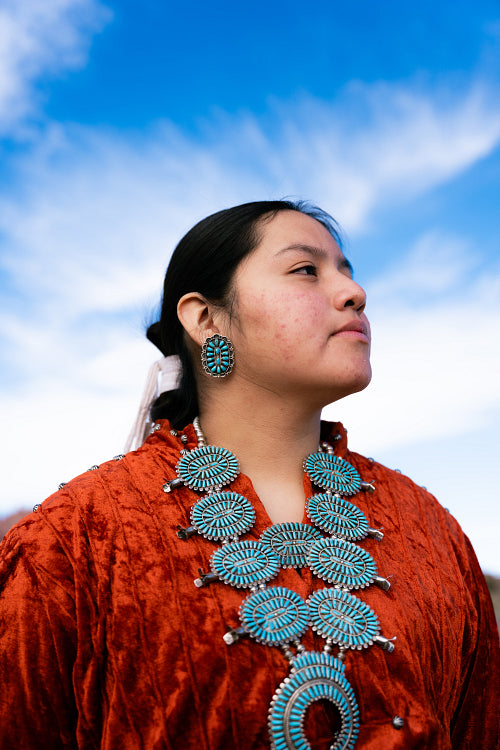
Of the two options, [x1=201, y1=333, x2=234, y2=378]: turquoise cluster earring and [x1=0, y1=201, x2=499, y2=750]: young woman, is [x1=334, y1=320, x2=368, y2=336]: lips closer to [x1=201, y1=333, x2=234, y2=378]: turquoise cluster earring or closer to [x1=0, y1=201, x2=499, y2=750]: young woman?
[x1=0, y1=201, x2=499, y2=750]: young woman

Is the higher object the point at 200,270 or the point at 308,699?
the point at 200,270

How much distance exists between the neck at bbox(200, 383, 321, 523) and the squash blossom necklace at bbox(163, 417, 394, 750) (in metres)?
0.09

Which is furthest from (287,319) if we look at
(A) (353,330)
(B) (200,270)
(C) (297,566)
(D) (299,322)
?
(C) (297,566)

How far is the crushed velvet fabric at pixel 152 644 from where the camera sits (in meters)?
1.57

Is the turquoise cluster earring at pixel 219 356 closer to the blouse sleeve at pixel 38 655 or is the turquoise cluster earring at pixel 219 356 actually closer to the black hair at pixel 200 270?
the black hair at pixel 200 270

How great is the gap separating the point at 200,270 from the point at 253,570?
1.28 m

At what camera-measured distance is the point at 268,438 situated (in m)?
2.26

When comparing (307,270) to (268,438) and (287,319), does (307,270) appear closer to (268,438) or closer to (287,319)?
(287,319)

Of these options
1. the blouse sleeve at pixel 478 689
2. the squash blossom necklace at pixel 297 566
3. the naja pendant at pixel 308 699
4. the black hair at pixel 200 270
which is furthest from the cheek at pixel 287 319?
the blouse sleeve at pixel 478 689

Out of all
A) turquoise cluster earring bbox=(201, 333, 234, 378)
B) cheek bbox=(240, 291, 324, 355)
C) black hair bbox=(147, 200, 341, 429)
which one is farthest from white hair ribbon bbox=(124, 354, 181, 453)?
cheek bbox=(240, 291, 324, 355)

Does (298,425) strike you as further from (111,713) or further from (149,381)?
(111,713)

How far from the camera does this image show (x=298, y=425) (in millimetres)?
2291

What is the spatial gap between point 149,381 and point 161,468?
3.06ft

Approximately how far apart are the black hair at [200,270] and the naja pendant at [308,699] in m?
1.12
